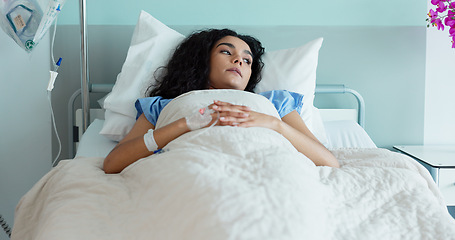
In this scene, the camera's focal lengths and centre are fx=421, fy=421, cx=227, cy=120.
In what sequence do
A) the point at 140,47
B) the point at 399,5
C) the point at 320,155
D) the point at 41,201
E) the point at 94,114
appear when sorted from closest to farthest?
the point at 41,201, the point at 320,155, the point at 140,47, the point at 94,114, the point at 399,5

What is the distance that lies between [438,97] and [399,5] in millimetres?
486

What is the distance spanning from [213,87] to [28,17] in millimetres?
758

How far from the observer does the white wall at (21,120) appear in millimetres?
1873

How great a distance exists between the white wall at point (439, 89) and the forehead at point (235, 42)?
100cm

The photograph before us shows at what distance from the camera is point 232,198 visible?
755mm

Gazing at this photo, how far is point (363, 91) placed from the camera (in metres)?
2.03

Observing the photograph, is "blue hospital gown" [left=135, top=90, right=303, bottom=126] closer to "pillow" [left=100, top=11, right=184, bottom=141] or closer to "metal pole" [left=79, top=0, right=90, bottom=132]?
"pillow" [left=100, top=11, right=184, bottom=141]

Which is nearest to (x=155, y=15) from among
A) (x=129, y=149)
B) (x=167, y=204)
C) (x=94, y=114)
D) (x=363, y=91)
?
(x=94, y=114)

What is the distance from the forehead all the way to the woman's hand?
443mm

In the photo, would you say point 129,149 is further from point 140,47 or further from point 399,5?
point 399,5

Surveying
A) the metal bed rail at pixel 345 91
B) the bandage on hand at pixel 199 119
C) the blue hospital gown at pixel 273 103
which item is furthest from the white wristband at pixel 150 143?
the metal bed rail at pixel 345 91

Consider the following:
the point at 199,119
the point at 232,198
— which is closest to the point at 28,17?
the point at 199,119

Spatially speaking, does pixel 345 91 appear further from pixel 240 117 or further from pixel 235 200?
pixel 235 200

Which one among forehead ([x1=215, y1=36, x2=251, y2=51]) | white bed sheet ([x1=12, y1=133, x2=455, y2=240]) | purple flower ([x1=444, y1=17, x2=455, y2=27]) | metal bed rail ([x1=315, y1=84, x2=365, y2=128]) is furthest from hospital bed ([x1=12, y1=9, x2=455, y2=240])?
purple flower ([x1=444, y1=17, x2=455, y2=27])
